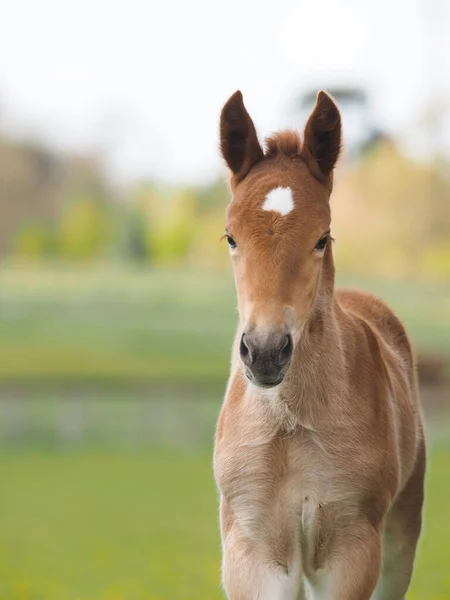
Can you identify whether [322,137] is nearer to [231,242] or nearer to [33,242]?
[231,242]

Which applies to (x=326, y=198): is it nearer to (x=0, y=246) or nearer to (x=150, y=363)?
(x=0, y=246)

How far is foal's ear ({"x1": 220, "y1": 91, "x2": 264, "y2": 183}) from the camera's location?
474cm

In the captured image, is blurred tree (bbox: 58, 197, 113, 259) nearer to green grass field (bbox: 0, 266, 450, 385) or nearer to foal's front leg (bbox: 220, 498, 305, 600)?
green grass field (bbox: 0, 266, 450, 385)

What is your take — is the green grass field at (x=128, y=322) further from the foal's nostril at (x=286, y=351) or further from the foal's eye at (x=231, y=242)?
the foal's nostril at (x=286, y=351)

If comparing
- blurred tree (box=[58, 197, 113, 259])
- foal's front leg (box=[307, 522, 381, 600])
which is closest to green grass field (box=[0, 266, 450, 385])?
blurred tree (box=[58, 197, 113, 259])

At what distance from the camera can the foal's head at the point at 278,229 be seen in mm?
4070

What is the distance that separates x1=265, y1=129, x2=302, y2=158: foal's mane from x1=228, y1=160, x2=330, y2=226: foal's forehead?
10cm

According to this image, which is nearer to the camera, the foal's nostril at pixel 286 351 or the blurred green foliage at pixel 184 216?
the foal's nostril at pixel 286 351

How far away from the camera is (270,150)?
4.83m

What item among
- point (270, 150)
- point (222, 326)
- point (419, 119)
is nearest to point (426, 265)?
point (419, 119)

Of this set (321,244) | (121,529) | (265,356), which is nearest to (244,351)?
(265,356)

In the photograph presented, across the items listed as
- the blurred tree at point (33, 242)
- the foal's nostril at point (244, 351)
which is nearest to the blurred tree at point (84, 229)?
the blurred tree at point (33, 242)

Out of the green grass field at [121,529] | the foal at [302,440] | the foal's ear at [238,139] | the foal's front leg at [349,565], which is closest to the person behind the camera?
the foal at [302,440]

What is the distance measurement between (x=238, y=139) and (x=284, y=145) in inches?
7.5
